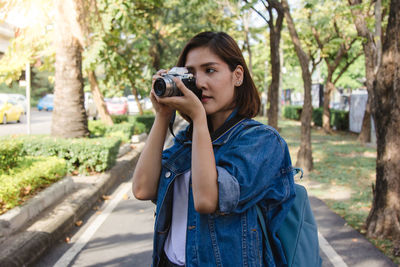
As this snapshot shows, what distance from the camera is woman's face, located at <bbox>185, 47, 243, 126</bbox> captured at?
1.57 metres

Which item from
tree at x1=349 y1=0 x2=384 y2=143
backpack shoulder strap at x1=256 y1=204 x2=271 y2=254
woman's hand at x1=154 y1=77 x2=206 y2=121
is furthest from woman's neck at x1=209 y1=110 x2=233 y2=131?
tree at x1=349 y1=0 x2=384 y2=143

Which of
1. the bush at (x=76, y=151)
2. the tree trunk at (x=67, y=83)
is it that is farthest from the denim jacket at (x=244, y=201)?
the tree trunk at (x=67, y=83)

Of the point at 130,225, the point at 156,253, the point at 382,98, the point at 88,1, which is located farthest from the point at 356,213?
the point at 88,1

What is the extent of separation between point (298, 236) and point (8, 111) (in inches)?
915

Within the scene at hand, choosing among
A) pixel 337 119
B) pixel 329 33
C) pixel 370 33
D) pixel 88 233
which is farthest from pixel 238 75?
pixel 337 119

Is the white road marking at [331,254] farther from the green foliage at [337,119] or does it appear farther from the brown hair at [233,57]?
the green foliage at [337,119]

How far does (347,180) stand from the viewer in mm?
8992

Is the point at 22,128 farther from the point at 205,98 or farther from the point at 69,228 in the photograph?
the point at 205,98

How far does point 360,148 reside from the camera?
14.5 meters

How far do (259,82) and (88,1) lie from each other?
37050mm

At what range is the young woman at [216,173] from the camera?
4.60 ft

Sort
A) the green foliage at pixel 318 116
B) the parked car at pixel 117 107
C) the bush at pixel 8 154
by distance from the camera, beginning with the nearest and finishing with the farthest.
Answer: the bush at pixel 8 154 → the green foliage at pixel 318 116 → the parked car at pixel 117 107

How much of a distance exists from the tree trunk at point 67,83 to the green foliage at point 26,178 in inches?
91.3

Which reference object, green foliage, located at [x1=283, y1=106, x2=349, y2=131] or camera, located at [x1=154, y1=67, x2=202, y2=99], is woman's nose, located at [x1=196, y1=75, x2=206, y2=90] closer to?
camera, located at [x1=154, y1=67, x2=202, y2=99]
